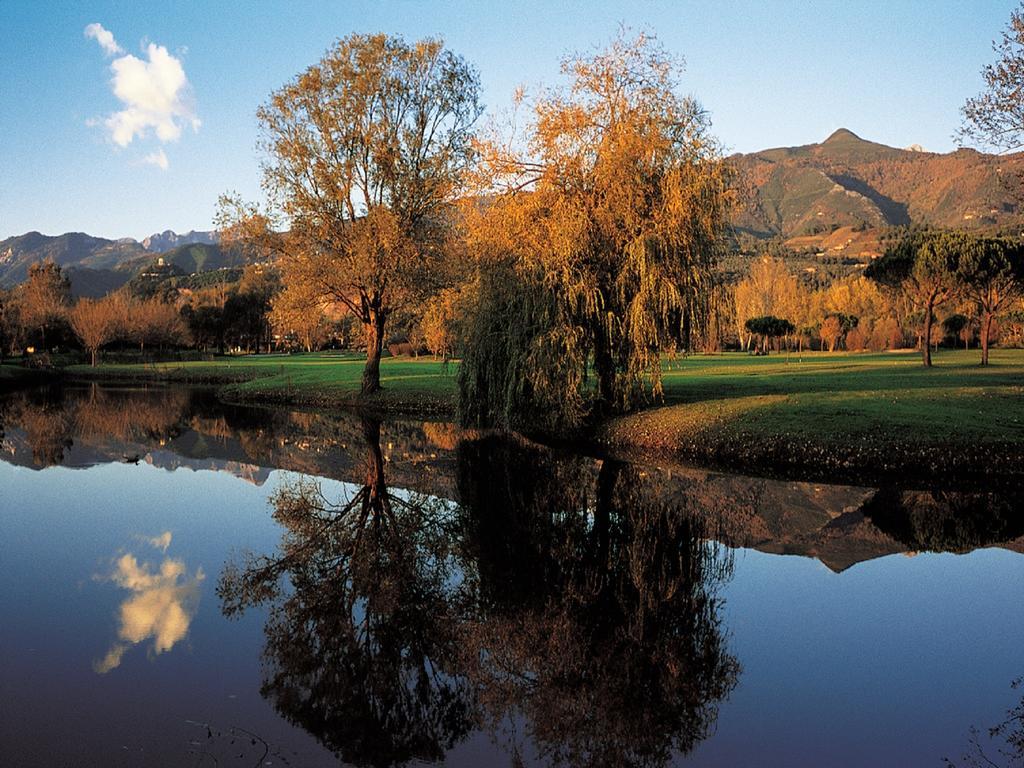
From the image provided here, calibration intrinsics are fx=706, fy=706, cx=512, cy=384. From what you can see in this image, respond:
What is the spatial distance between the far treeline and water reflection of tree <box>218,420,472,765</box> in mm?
12186

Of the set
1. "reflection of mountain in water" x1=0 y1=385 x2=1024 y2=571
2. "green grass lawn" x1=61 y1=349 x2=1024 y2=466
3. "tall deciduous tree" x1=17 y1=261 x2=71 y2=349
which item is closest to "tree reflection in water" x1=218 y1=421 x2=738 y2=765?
"reflection of mountain in water" x1=0 y1=385 x2=1024 y2=571

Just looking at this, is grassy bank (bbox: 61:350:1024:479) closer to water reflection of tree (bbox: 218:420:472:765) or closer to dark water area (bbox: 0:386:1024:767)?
dark water area (bbox: 0:386:1024:767)

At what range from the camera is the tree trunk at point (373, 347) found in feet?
119

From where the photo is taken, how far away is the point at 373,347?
36906 millimetres

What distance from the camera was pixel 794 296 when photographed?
110 m

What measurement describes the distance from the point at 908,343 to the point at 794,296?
23.6 meters

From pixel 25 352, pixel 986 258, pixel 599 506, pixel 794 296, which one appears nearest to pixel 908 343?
pixel 794 296

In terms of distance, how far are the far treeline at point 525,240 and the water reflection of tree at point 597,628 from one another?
1010 cm

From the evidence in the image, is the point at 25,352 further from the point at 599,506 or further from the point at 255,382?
the point at 599,506

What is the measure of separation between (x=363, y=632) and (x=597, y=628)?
8.81ft

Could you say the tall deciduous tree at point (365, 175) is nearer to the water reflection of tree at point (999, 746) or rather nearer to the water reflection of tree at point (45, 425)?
the water reflection of tree at point (45, 425)

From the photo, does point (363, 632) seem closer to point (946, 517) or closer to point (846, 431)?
point (946, 517)

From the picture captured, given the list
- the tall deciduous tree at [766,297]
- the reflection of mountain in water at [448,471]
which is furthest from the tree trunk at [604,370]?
the tall deciduous tree at [766,297]

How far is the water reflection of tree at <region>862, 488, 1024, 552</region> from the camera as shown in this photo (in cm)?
1270
